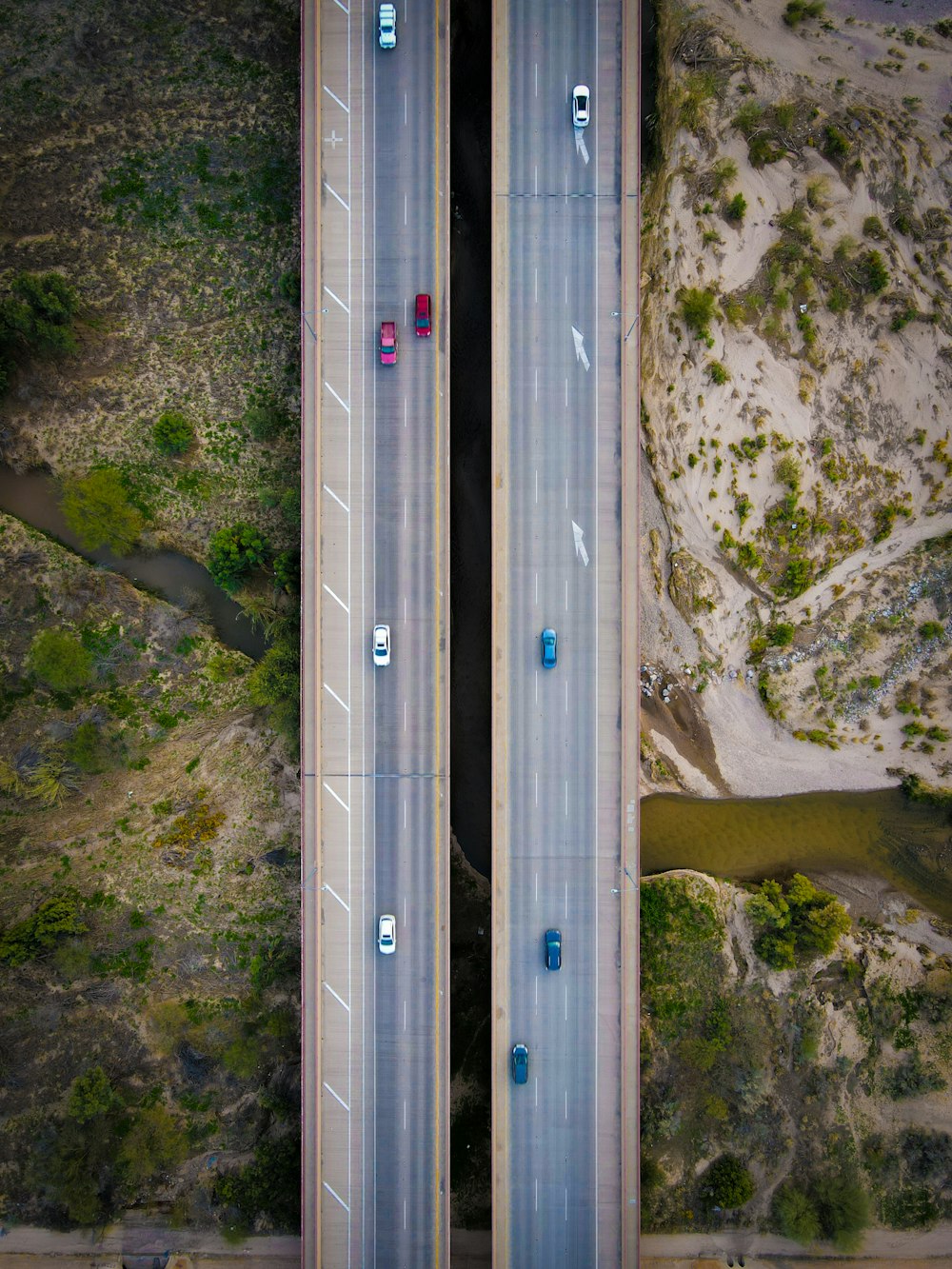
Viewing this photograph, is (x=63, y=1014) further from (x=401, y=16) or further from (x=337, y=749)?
(x=401, y=16)

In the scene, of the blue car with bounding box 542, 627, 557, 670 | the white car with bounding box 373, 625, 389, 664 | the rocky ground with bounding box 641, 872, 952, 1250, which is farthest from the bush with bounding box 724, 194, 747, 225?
the rocky ground with bounding box 641, 872, 952, 1250

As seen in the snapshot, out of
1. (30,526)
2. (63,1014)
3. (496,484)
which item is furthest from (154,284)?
(63,1014)

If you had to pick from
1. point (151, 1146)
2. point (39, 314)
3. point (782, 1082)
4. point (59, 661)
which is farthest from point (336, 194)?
point (782, 1082)

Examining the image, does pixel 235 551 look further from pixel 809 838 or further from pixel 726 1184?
pixel 726 1184

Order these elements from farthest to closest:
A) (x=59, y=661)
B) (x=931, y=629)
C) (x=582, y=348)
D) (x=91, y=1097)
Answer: (x=931, y=629) → (x=59, y=661) → (x=91, y=1097) → (x=582, y=348)

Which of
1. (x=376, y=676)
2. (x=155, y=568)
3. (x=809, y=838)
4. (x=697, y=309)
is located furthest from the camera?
(x=809, y=838)

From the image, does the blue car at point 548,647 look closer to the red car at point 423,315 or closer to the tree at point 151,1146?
the red car at point 423,315

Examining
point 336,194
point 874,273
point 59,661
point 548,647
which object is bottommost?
point 59,661

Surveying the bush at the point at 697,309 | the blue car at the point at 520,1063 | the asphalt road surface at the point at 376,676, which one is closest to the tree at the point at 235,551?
the asphalt road surface at the point at 376,676
